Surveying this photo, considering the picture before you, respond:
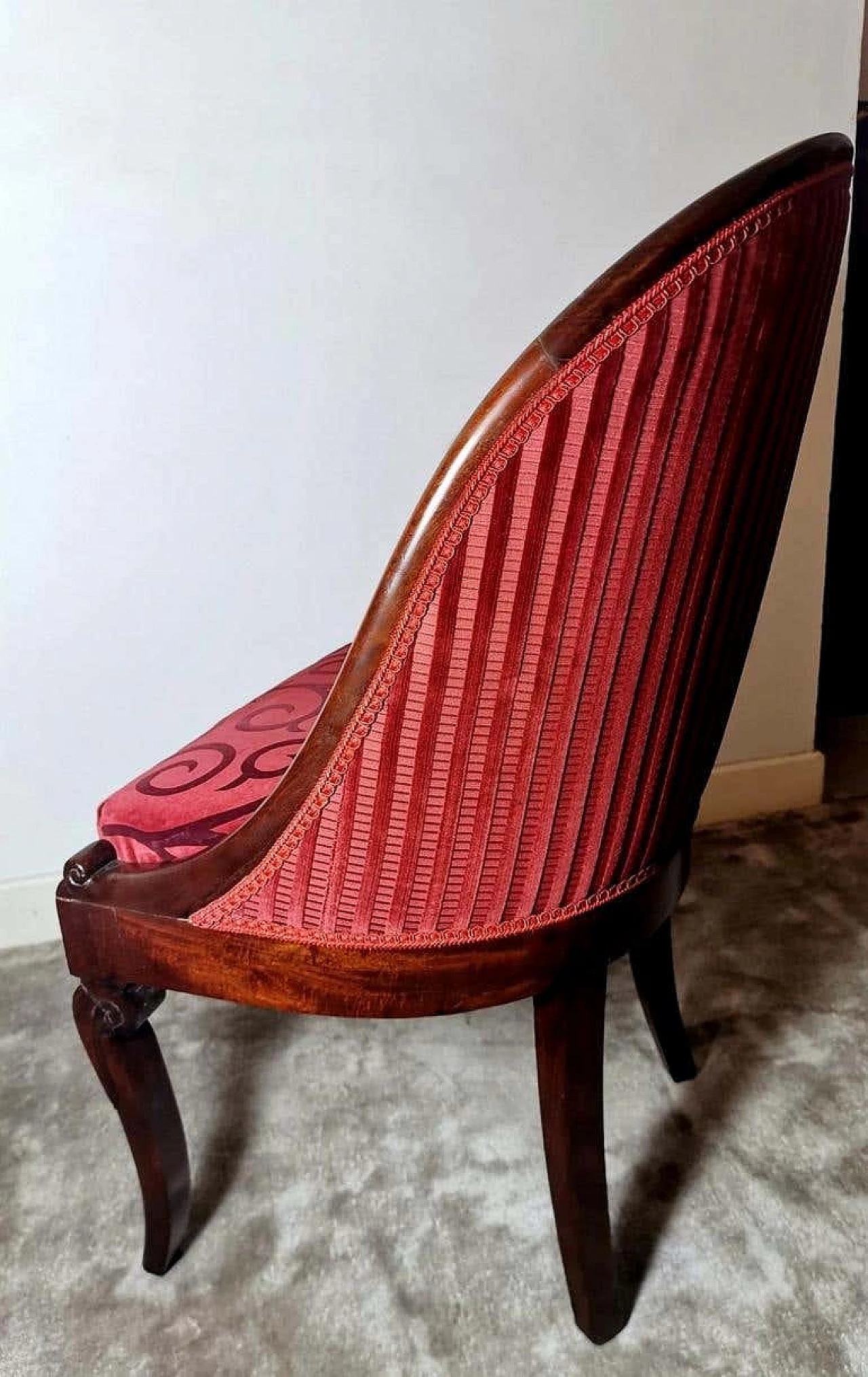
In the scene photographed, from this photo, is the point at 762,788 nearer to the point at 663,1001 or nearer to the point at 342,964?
the point at 663,1001

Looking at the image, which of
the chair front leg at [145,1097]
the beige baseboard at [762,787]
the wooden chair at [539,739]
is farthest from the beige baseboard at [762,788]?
the chair front leg at [145,1097]

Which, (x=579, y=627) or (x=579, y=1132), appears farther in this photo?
(x=579, y=1132)

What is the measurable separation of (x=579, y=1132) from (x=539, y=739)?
0.38m

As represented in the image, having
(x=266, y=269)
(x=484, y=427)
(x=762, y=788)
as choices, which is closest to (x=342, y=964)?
(x=484, y=427)

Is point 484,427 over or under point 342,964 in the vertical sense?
over

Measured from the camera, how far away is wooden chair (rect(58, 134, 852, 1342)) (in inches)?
25.5

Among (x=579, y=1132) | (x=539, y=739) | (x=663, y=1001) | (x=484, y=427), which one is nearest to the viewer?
(x=484, y=427)

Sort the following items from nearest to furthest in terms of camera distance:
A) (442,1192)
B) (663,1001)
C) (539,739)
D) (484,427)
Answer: (484,427), (539,739), (442,1192), (663,1001)

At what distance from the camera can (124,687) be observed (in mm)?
1648

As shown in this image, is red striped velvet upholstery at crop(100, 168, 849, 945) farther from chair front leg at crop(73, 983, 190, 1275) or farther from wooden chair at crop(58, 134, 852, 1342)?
chair front leg at crop(73, 983, 190, 1275)

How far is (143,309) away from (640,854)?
103cm

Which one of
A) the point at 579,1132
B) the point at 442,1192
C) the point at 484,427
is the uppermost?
the point at 484,427

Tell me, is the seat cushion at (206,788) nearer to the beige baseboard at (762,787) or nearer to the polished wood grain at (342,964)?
the polished wood grain at (342,964)

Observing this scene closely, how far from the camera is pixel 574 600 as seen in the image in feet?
2.32
